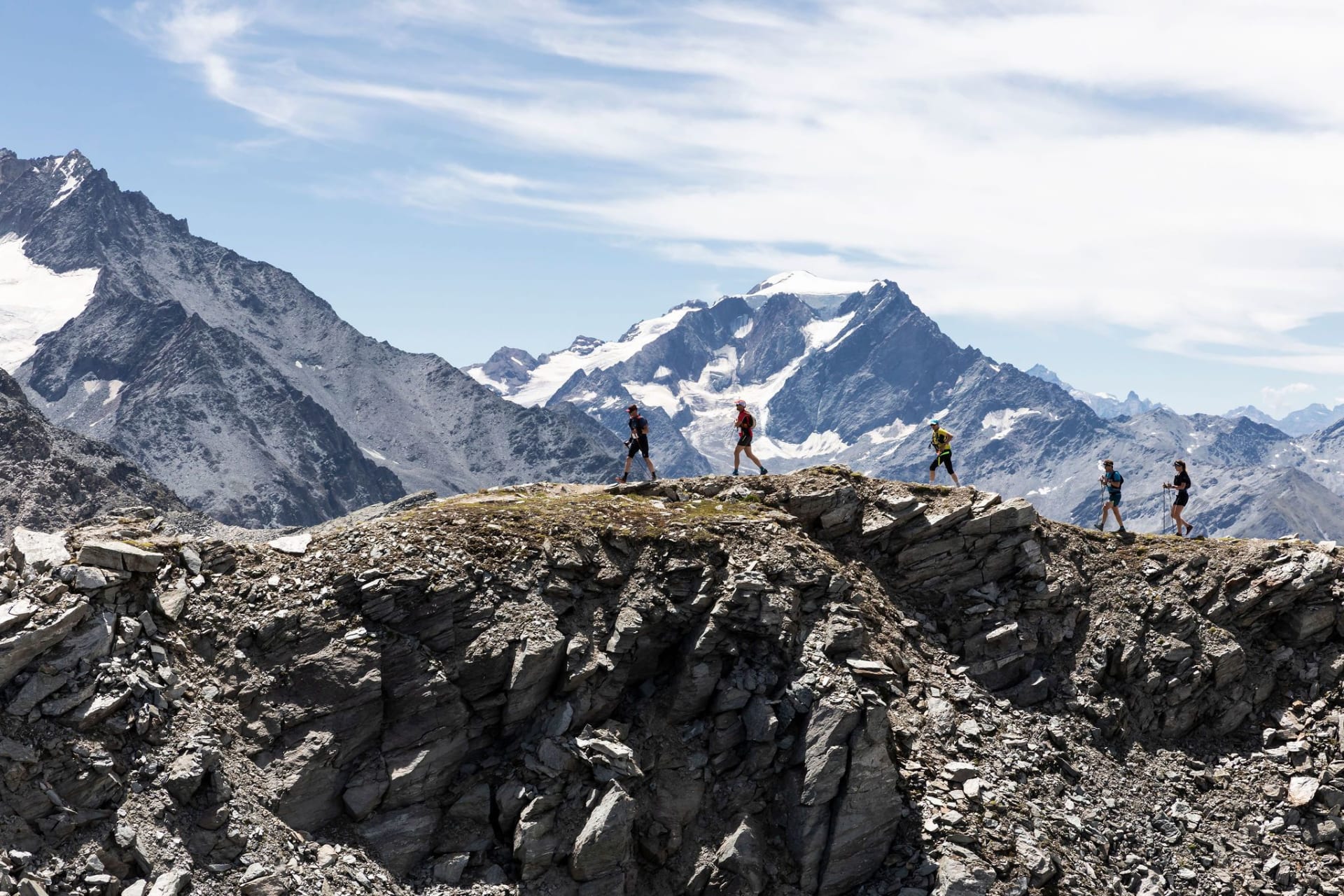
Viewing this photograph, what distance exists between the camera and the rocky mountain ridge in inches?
1314

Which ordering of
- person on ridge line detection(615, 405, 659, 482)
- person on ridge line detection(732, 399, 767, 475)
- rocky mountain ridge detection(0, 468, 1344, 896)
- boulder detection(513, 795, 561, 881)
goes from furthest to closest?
person on ridge line detection(732, 399, 767, 475), person on ridge line detection(615, 405, 659, 482), boulder detection(513, 795, 561, 881), rocky mountain ridge detection(0, 468, 1344, 896)

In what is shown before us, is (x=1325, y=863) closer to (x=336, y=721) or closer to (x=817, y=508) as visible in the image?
(x=817, y=508)

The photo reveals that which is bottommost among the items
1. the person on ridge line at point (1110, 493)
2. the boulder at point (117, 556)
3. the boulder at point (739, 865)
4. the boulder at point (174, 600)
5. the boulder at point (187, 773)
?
the boulder at point (739, 865)

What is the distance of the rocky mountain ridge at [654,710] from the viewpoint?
1314 inches

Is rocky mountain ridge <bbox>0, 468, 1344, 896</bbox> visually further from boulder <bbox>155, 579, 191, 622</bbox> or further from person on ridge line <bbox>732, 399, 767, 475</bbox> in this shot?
person on ridge line <bbox>732, 399, 767, 475</bbox>

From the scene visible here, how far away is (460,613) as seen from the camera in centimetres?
4003

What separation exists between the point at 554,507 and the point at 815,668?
13254mm

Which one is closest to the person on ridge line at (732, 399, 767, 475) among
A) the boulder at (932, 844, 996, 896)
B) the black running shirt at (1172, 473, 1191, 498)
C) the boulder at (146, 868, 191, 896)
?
the boulder at (932, 844, 996, 896)

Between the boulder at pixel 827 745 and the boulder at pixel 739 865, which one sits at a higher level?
the boulder at pixel 827 745

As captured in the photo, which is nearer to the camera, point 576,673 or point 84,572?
point 84,572

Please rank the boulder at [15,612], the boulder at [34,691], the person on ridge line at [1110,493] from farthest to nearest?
the person on ridge line at [1110,493] → the boulder at [15,612] → the boulder at [34,691]

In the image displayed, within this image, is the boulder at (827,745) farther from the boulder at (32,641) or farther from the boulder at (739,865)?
the boulder at (32,641)

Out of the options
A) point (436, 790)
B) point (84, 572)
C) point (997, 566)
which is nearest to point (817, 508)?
point (997, 566)

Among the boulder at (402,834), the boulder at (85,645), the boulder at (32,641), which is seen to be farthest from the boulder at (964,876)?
the boulder at (32,641)
